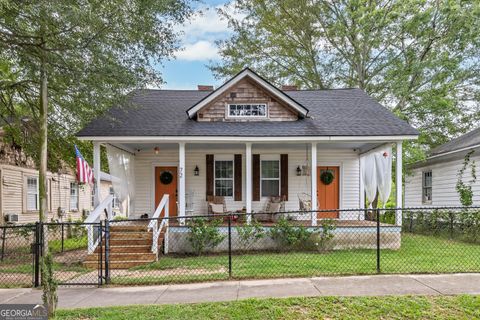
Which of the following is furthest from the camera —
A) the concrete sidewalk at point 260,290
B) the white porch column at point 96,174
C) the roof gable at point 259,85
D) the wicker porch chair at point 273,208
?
the wicker porch chair at point 273,208

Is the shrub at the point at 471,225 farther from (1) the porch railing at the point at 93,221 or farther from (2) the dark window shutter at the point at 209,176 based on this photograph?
(1) the porch railing at the point at 93,221

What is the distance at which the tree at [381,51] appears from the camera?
16984mm

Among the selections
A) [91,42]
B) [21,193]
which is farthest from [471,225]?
[21,193]

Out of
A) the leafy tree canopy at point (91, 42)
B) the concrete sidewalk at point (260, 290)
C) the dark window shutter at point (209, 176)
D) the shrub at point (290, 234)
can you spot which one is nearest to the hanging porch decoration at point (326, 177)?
the shrub at point (290, 234)

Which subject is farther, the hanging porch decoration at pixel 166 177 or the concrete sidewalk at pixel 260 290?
the hanging porch decoration at pixel 166 177

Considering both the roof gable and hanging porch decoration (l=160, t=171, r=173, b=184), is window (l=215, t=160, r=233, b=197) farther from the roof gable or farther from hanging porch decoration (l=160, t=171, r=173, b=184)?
the roof gable

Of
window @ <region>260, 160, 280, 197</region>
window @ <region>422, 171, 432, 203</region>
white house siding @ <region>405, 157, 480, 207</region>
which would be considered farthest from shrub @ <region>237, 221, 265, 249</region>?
window @ <region>422, 171, 432, 203</region>

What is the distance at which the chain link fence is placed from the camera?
7.38 m

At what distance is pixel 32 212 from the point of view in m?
15.2

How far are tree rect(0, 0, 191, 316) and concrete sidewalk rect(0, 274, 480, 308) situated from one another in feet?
15.5

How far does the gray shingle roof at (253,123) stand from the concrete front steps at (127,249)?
2781mm

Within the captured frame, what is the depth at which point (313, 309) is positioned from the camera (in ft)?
16.7

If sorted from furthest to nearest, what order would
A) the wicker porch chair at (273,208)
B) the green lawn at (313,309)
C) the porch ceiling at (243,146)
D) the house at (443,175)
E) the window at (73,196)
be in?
the window at (73,196), the house at (443,175), the porch ceiling at (243,146), the wicker porch chair at (273,208), the green lawn at (313,309)

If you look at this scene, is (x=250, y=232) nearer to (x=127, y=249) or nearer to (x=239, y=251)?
(x=239, y=251)
